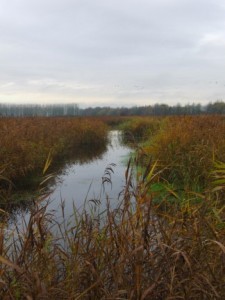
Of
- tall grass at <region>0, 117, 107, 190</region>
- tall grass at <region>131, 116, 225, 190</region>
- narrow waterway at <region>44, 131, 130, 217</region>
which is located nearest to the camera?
tall grass at <region>131, 116, 225, 190</region>

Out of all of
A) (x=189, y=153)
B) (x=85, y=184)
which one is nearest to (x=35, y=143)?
(x=85, y=184)

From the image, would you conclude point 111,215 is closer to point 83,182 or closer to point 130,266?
point 130,266

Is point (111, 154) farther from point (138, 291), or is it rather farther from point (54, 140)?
point (138, 291)

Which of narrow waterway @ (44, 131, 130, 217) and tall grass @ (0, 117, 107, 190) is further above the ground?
tall grass @ (0, 117, 107, 190)

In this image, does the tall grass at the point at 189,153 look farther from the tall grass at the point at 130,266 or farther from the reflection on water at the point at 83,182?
the tall grass at the point at 130,266

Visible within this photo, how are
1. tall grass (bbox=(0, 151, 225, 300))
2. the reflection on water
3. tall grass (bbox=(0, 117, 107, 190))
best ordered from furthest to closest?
tall grass (bbox=(0, 117, 107, 190)) < the reflection on water < tall grass (bbox=(0, 151, 225, 300))

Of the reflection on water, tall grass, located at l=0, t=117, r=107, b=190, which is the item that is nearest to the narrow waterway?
the reflection on water

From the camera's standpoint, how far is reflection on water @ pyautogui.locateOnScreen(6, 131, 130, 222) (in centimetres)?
639

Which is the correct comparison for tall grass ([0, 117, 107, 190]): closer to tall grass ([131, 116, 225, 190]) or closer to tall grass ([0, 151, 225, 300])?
tall grass ([0, 151, 225, 300])

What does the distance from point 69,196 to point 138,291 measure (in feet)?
17.9

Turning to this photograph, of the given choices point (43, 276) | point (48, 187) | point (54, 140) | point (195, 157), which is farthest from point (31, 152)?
point (43, 276)

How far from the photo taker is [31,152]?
930 cm

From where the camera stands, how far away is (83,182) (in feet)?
29.1

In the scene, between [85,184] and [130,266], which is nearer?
[130,266]
